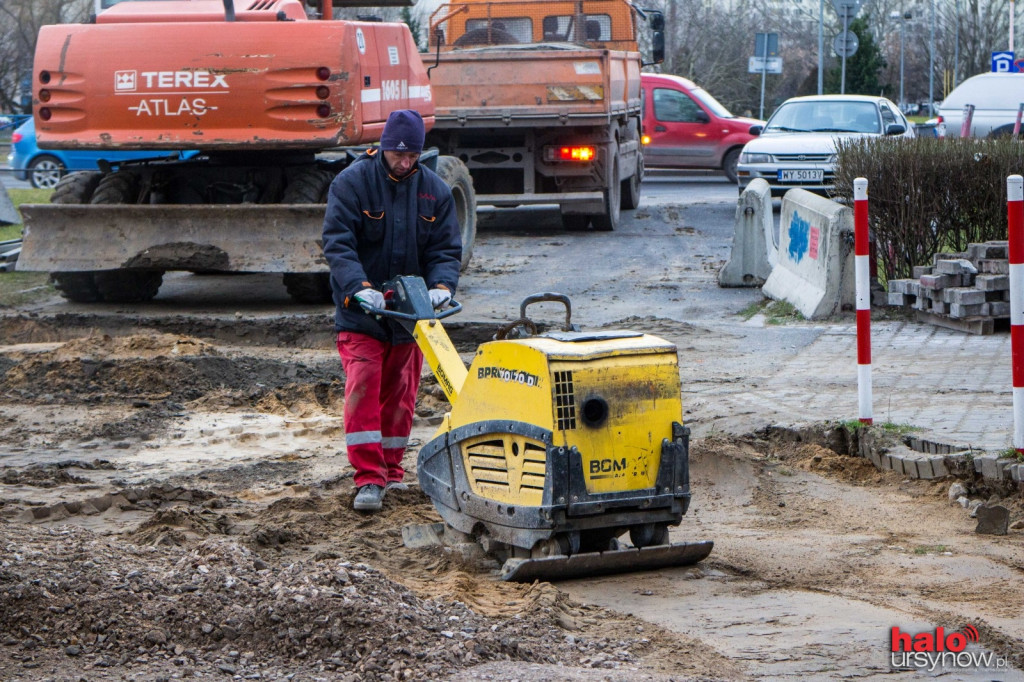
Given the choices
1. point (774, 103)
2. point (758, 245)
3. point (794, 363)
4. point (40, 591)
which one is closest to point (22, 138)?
point (758, 245)

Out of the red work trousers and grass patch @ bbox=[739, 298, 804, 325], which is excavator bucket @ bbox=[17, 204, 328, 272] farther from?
the red work trousers

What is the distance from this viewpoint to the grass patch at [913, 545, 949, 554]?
17.1ft

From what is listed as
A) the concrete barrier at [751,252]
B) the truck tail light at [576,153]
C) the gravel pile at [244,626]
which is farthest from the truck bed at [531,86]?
the gravel pile at [244,626]

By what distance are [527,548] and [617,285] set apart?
801cm

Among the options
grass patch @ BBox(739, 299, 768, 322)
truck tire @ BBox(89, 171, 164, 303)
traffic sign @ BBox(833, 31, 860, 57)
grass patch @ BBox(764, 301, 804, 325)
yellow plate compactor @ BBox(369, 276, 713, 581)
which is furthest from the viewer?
traffic sign @ BBox(833, 31, 860, 57)

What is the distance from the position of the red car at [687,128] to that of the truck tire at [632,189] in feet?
12.7

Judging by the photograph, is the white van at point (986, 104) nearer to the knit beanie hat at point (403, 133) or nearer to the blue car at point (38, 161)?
the blue car at point (38, 161)

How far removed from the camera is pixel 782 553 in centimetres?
526

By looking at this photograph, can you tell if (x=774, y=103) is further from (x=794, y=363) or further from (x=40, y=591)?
(x=40, y=591)

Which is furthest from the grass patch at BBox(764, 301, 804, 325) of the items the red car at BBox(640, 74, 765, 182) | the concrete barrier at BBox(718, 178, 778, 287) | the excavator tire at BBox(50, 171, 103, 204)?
the red car at BBox(640, 74, 765, 182)

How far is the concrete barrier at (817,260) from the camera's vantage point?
1034 cm

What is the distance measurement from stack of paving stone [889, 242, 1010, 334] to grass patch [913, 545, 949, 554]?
4.58 meters

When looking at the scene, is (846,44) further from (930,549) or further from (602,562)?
(602,562)

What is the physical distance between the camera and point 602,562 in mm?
4898
